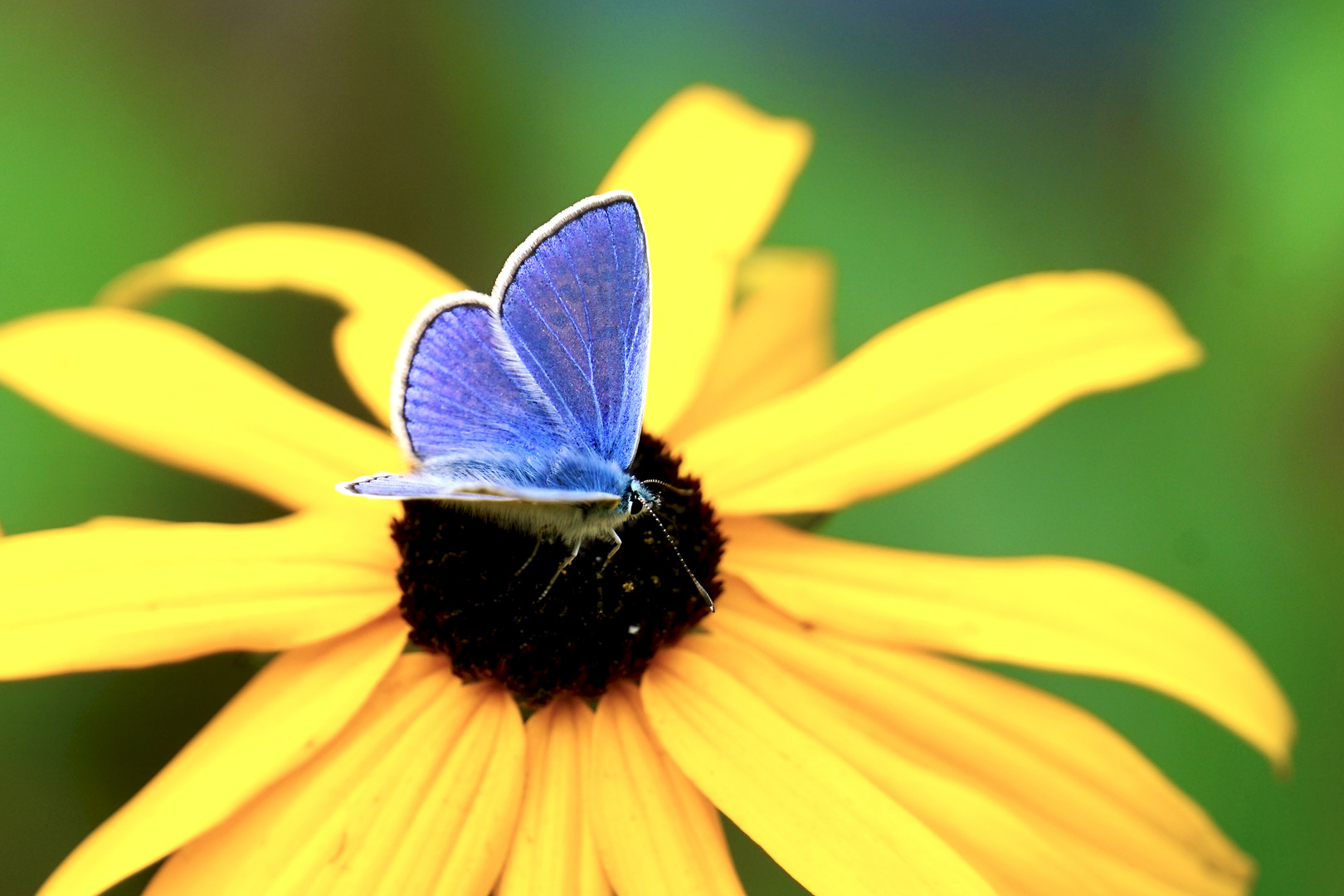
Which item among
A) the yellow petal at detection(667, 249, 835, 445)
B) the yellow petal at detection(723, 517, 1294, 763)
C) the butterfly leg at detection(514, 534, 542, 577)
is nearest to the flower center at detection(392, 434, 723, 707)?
the butterfly leg at detection(514, 534, 542, 577)

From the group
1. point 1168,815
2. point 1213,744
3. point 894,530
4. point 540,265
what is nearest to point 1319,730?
point 1213,744

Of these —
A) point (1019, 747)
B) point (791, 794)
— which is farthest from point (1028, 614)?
point (791, 794)

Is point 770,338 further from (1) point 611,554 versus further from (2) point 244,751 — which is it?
(2) point 244,751

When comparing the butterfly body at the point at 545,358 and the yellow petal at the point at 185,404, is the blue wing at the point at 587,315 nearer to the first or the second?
the butterfly body at the point at 545,358

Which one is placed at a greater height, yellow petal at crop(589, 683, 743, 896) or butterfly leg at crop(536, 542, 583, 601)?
butterfly leg at crop(536, 542, 583, 601)

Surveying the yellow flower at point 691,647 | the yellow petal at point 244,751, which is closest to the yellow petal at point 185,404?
the yellow flower at point 691,647

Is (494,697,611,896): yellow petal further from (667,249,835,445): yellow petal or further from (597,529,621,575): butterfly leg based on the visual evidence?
(667,249,835,445): yellow petal
